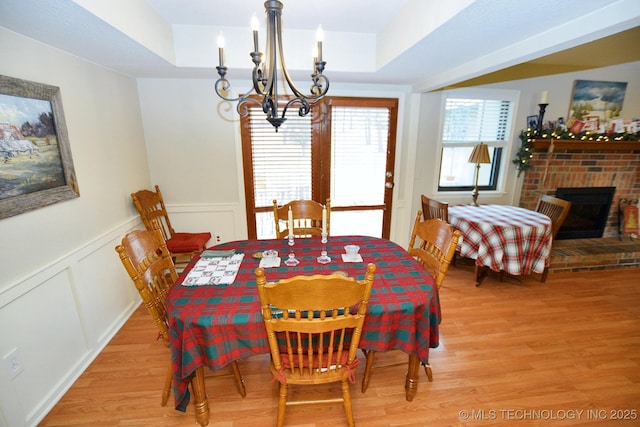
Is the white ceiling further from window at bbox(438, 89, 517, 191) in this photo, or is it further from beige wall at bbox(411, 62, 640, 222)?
window at bbox(438, 89, 517, 191)

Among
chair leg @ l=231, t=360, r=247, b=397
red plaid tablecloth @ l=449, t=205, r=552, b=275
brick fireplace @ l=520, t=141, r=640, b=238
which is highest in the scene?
A: brick fireplace @ l=520, t=141, r=640, b=238

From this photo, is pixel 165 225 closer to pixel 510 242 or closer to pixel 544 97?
pixel 510 242

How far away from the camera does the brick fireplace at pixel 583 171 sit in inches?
139

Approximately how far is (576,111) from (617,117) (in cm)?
60

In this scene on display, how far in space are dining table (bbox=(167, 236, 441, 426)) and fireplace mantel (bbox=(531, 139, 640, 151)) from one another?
2861 mm

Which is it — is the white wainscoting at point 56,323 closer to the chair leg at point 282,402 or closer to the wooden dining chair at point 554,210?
the chair leg at point 282,402

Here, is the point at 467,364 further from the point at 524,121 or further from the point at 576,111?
the point at 576,111

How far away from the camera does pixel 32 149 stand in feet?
5.25

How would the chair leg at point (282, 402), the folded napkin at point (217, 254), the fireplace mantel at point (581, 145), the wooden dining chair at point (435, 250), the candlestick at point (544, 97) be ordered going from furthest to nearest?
the fireplace mantel at point (581, 145), the candlestick at point (544, 97), the folded napkin at point (217, 254), the wooden dining chair at point (435, 250), the chair leg at point (282, 402)

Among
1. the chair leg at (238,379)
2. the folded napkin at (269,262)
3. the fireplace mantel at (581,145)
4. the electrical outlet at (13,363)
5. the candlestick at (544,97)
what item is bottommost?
the chair leg at (238,379)

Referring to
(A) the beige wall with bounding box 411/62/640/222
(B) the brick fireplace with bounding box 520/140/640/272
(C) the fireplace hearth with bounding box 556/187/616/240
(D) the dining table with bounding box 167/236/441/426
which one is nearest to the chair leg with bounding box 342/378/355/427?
(D) the dining table with bounding box 167/236/441/426

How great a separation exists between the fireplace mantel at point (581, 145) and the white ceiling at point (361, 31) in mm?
834

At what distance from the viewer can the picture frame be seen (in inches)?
57.2

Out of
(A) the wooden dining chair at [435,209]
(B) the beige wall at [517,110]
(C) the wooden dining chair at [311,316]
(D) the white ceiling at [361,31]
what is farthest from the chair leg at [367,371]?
(B) the beige wall at [517,110]
